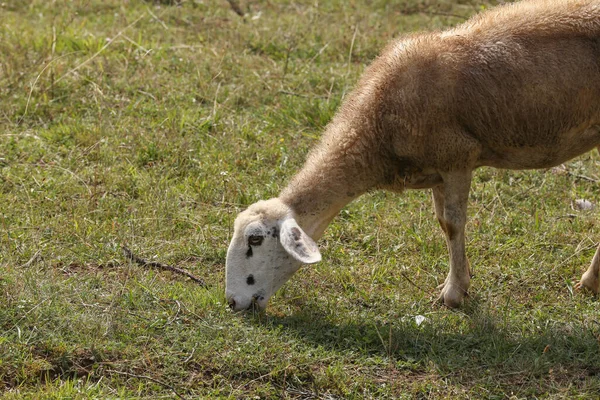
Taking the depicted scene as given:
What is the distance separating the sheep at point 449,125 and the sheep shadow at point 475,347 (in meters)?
0.41

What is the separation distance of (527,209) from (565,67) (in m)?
1.96

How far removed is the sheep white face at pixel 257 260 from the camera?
6285mm

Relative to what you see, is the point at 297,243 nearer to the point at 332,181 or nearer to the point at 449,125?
the point at 332,181

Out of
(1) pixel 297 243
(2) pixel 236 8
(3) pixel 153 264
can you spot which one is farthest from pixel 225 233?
(2) pixel 236 8

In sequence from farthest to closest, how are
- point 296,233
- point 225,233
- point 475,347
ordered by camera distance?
point 225,233, point 296,233, point 475,347

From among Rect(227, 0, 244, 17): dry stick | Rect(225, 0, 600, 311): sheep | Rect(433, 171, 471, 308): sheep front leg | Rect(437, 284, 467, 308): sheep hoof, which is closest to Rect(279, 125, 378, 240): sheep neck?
Rect(225, 0, 600, 311): sheep

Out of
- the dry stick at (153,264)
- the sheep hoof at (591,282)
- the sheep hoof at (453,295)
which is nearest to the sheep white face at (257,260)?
the dry stick at (153,264)

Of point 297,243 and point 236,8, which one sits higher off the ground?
point 297,243

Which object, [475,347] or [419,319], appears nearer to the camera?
[475,347]

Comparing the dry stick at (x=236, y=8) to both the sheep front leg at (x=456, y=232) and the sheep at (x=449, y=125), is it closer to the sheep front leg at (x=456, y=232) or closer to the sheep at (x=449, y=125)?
the sheep at (x=449, y=125)

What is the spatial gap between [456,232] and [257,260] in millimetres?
1344

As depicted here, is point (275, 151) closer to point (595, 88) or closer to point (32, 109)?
point (32, 109)

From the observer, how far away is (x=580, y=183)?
27.2 ft

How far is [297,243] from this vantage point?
6.03 metres
